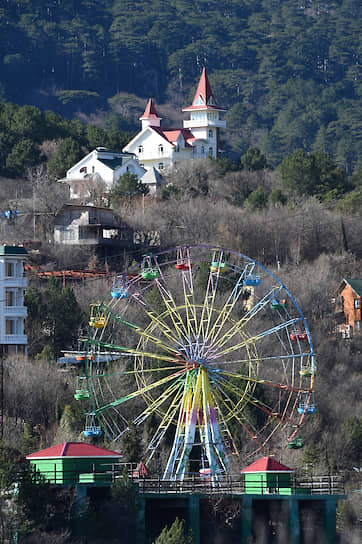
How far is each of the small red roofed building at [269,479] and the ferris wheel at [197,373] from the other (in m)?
2.00

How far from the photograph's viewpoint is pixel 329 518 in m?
60.4

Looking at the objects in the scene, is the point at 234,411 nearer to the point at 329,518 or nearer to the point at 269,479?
the point at 269,479

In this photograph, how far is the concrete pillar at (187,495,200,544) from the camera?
58094 millimetres

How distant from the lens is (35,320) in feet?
272

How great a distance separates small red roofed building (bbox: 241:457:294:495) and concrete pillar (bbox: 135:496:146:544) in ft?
15.5

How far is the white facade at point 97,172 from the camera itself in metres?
115

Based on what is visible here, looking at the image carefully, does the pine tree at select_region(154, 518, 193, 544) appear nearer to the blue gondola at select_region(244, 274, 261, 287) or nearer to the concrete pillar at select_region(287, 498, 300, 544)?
the concrete pillar at select_region(287, 498, 300, 544)

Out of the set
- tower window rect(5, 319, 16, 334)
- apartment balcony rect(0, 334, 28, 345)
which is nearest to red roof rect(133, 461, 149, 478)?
apartment balcony rect(0, 334, 28, 345)

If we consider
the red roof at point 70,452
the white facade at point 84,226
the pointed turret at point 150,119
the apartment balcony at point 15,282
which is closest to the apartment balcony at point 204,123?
the pointed turret at point 150,119

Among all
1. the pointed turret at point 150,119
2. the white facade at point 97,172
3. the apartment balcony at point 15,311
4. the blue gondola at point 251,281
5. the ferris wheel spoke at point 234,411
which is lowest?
the ferris wheel spoke at point 234,411

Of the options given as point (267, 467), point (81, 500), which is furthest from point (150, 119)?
point (81, 500)

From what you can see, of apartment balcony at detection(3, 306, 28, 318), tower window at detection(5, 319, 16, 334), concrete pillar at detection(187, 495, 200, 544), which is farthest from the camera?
tower window at detection(5, 319, 16, 334)

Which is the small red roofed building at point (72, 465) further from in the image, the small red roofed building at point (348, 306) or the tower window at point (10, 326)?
the small red roofed building at point (348, 306)

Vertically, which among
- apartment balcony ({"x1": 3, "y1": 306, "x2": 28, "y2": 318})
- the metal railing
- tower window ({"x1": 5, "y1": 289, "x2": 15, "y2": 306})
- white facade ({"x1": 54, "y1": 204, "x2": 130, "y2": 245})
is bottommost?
the metal railing
